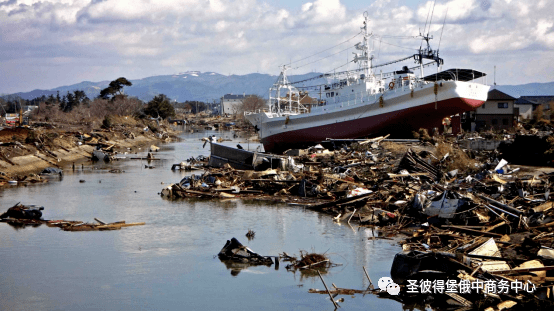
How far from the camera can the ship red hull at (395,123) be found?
121ft

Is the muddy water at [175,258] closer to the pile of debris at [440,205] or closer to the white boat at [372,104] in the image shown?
the pile of debris at [440,205]

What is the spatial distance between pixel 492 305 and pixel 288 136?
3635 centimetres

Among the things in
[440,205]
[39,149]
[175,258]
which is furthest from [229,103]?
[175,258]

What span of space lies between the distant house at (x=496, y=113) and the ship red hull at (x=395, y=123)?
40.4 feet

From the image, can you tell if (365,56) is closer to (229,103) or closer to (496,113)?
(496,113)

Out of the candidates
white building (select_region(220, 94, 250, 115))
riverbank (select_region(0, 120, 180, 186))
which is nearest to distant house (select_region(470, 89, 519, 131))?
riverbank (select_region(0, 120, 180, 186))

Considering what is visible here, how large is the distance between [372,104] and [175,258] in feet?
94.0

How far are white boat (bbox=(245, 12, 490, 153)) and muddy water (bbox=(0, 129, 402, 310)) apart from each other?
21070 millimetres

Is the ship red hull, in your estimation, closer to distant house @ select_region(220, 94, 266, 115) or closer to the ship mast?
the ship mast

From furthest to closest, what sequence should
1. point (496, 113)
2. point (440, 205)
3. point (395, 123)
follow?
point (496, 113) < point (395, 123) < point (440, 205)

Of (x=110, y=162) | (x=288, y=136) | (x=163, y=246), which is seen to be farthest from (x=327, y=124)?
(x=163, y=246)

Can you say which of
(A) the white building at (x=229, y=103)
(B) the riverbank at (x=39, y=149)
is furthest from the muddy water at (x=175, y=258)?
(A) the white building at (x=229, y=103)

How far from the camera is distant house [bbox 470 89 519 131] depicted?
49.6 metres

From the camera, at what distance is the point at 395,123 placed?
38438mm
